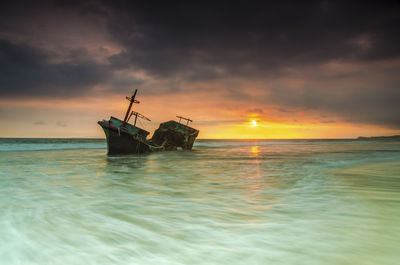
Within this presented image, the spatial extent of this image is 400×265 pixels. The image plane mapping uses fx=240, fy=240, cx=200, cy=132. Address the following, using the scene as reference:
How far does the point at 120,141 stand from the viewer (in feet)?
57.8

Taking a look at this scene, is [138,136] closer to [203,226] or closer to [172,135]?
[172,135]

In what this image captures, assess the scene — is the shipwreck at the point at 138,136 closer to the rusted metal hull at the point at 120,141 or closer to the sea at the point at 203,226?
the rusted metal hull at the point at 120,141

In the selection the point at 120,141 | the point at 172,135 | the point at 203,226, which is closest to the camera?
the point at 203,226

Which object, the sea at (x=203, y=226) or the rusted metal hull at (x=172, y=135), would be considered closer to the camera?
the sea at (x=203, y=226)

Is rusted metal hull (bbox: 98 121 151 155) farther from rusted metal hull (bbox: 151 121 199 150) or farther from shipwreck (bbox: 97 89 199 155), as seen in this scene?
rusted metal hull (bbox: 151 121 199 150)

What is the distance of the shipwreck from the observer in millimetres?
17312

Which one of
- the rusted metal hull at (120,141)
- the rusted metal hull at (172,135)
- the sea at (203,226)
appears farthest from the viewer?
the rusted metal hull at (172,135)

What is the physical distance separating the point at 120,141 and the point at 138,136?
1768mm

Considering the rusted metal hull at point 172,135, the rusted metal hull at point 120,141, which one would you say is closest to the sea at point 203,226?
the rusted metal hull at point 120,141

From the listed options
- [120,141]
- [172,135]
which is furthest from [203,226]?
[172,135]

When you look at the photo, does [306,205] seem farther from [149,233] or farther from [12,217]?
[12,217]

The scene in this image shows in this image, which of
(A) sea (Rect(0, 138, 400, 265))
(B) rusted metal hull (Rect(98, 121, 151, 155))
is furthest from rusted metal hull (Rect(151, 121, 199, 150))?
(A) sea (Rect(0, 138, 400, 265))

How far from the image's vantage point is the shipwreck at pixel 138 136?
1731 cm

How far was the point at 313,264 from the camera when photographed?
2266mm
